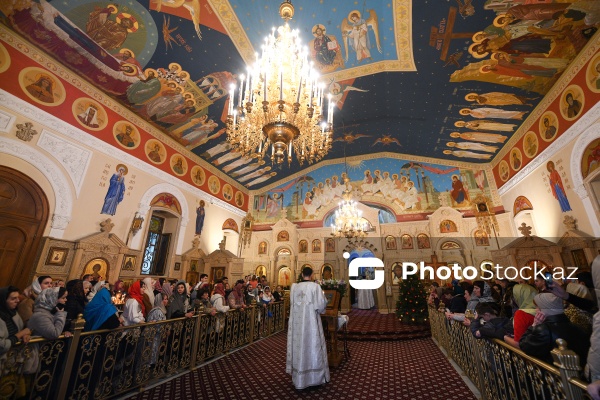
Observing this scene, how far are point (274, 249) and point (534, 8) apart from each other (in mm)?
13704

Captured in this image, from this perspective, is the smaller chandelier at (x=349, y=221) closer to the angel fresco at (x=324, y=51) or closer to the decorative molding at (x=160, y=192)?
the angel fresco at (x=324, y=51)

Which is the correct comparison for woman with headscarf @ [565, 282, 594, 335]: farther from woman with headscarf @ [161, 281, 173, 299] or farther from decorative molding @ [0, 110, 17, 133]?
decorative molding @ [0, 110, 17, 133]

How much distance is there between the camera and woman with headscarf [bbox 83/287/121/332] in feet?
11.0

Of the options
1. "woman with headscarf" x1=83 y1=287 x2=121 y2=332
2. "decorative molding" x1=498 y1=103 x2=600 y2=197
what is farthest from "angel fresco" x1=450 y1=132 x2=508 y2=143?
"woman with headscarf" x1=83 y1=287 x2=121 y2=332

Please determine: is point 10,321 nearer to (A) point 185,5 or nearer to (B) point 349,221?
(A) point 185,5

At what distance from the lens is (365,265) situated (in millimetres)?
14766

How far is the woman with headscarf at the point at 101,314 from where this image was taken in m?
3.36

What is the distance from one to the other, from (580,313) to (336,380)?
133 inches

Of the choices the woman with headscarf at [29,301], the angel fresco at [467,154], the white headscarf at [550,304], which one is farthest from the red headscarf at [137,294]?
the angel fresco at [467,154]

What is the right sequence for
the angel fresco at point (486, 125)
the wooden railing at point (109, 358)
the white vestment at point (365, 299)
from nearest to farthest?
the wooden railing at point (109, 358) → the angel fresco at point (486, 125) → the white vestment at point (365, 299)

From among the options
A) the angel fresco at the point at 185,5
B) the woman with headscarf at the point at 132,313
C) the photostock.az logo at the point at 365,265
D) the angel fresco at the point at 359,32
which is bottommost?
the woman with headscarf at the point at 132,313

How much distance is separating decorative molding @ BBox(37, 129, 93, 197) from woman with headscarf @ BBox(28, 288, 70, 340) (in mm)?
6094

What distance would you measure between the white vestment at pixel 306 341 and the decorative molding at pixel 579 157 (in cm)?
834

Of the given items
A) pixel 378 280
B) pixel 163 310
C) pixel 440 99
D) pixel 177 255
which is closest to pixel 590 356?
pixel 163 310
